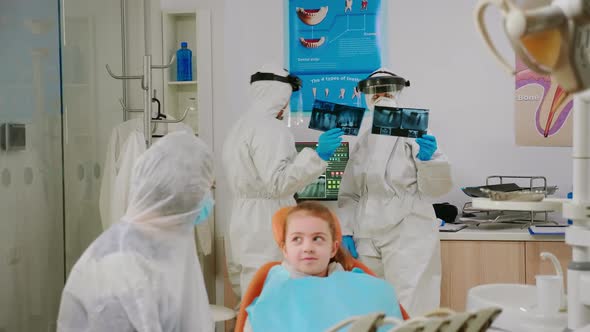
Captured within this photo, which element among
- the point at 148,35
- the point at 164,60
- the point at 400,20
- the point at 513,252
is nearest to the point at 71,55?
the point at 148,35

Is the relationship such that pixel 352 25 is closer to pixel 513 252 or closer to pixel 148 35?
pixel 148 35

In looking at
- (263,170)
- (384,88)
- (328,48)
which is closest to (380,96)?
(384,88)

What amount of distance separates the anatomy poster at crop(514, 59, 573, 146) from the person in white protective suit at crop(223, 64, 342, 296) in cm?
117

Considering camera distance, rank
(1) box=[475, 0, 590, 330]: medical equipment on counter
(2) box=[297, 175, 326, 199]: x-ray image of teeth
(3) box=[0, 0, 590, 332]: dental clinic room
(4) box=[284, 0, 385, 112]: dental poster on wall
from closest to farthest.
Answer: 1. (1) box=[475, 0, 590, 330]: medical equipment on counter
2. (3) box=[0, 0, 590, 332]: dental clinic room
3. (2) box=[297, 175, 326, 199]: x-ray image of teeth
4. (4) box=[284, 0, 385, 112]: dental poster on wall

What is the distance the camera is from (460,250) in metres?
3.64

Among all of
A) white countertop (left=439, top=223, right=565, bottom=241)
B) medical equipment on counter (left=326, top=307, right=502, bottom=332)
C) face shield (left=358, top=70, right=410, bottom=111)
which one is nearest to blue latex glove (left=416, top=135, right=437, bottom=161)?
face shield (left=358, top=70, right=410, bottom=111)

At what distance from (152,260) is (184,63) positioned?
2.36 metres

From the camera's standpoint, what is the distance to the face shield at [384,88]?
11.2 ft

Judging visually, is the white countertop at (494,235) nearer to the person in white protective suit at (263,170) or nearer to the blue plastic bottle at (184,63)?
the person in white protective suit at (263,170)

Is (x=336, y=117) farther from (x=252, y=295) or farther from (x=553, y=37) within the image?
(x=553, y=37)

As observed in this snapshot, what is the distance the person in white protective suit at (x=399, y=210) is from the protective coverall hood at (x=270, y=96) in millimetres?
447

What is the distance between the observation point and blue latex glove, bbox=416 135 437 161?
3.27 m

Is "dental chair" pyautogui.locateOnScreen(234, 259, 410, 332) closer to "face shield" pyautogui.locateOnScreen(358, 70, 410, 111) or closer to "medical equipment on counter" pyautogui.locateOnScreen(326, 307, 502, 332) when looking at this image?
"medical equipment on counter" pyautogui.locateOnScreen(326, 307, 502, 332)

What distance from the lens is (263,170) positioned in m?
3.26
